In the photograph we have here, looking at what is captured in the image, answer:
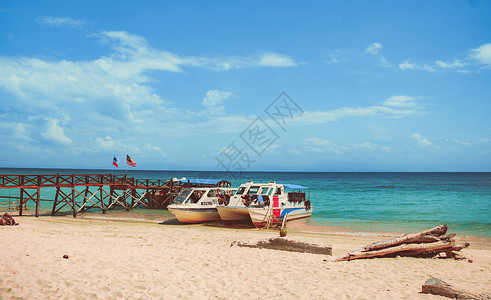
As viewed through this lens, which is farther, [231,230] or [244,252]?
[231,230]

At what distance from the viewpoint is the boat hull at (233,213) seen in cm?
2169

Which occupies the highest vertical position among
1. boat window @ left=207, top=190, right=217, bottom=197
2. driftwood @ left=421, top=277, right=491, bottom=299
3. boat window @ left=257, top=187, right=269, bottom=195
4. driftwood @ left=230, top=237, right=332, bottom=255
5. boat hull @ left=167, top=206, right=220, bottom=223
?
boat window @ left=257, top=187, right=269, bottom=195

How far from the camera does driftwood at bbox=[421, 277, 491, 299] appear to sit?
22.9 ft

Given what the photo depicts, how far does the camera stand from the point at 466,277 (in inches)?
383

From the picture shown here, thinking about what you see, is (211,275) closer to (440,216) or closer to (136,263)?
(136,263)

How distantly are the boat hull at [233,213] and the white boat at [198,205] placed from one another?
691mm

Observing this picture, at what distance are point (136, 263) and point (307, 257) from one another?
5.19 m

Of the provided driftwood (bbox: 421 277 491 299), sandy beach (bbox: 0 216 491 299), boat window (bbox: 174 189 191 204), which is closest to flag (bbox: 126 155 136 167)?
boat window (bbox: 174 189 191 204)

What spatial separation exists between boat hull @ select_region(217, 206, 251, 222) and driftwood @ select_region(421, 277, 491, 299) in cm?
1428

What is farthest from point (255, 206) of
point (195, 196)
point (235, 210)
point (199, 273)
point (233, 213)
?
point (199, 273)

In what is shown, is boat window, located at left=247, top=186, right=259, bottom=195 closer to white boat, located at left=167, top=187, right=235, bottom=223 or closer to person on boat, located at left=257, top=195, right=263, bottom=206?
person on boat, located at left=257, top=195, right=263, bottom=206

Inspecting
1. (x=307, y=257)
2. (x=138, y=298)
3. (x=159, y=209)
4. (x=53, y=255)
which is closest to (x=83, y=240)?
(x=53, y=255)

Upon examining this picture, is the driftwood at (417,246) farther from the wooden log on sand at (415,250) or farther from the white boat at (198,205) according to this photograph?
the white boat at (198,205)

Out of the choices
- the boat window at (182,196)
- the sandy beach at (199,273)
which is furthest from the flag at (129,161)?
the sandy beach at (199,273)
